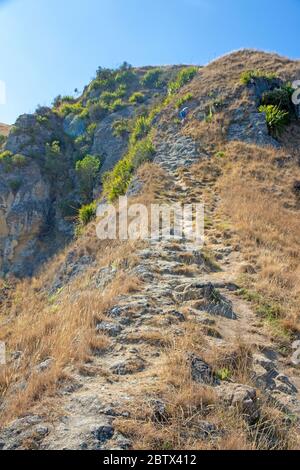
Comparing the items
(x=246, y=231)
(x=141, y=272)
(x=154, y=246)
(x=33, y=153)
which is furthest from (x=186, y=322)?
(x=33, y=153)

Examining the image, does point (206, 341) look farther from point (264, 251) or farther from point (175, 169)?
point (175, 169)

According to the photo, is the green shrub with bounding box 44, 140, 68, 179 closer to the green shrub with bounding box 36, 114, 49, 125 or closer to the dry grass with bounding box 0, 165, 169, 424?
the green shrub with bounding box 36, 114, 49, 125

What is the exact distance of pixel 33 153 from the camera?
2689 centimetres

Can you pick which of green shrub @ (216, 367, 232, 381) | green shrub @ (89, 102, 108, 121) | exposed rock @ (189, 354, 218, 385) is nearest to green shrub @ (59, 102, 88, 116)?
green shrub @ (89, 102, 108, 121)

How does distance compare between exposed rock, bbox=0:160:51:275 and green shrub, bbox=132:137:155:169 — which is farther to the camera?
exposed rock, bbox=0:160:51:275

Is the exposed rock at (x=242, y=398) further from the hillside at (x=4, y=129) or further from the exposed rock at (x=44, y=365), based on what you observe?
the hillside at (x=4, y=129)

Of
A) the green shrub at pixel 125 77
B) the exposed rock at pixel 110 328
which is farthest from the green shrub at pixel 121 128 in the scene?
the exposed rock at pixel 110 328

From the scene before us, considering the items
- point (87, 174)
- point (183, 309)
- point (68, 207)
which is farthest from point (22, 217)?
point (183, 309)

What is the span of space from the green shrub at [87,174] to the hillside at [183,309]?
4.85 feet

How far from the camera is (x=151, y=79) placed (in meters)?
36.2

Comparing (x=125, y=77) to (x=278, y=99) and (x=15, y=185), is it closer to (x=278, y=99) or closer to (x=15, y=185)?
(x=15, y=185)

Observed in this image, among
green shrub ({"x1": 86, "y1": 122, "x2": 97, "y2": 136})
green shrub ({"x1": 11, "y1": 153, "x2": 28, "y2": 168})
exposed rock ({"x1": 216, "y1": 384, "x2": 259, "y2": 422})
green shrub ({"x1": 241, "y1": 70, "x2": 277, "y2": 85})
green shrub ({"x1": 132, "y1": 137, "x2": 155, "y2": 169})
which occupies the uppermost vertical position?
green shrub ({"x1": 241, "y1": 70, "x2": 277, "y2": 85})

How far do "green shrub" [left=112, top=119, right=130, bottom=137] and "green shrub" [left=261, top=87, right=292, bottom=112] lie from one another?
9772mm

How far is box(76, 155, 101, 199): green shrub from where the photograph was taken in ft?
80.8
